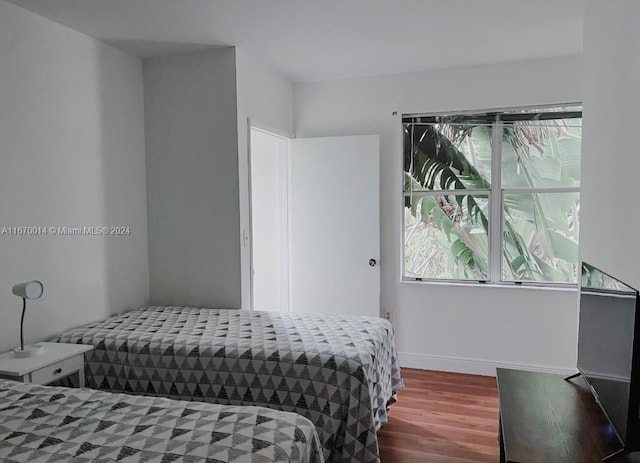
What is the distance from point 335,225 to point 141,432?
9.08ft

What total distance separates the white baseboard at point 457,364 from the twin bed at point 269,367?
3.95ft

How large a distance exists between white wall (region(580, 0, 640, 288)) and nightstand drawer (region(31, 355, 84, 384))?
2664mm

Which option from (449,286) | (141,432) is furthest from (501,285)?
(141,432)

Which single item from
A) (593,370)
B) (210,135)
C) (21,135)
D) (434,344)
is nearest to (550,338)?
(434,344)

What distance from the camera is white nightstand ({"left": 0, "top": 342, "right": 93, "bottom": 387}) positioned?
2230 mm

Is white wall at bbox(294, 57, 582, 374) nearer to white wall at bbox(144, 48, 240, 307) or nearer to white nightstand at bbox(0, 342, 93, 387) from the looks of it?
white wall at bbox(144, 48, 240, 307)

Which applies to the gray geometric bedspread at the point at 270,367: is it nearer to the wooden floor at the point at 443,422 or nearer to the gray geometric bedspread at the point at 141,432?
the wooden floor at the point at 443,422

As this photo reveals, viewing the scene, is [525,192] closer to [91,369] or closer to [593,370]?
[593,370]

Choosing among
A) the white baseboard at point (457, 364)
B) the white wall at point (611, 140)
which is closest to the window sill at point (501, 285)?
the white baseboard at point (457, 364)

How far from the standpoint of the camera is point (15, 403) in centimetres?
180

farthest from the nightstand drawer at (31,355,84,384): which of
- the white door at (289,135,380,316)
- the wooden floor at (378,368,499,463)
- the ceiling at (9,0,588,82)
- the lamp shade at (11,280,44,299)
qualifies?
the white door at (289,135,380,316)

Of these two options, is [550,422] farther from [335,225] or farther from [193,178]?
[193,178]

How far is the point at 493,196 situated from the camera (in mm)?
3898

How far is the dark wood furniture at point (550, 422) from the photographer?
159 cm
